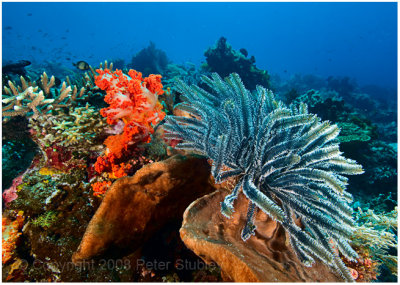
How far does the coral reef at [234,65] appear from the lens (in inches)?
565

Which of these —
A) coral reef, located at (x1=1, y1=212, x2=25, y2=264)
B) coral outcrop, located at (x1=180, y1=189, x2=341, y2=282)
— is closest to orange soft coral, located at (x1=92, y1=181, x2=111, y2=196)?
coral reef, located at (x1=1, y1=212, x2=25, y2=264)

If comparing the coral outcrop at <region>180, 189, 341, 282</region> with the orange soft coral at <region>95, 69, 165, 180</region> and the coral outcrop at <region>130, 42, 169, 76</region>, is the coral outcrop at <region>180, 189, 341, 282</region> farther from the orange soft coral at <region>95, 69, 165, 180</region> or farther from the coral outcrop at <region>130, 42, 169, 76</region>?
the coral outcrop at <region>130, 42, 169, 76</region>

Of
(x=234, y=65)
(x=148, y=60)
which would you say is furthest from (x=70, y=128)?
(x=148, y=60)

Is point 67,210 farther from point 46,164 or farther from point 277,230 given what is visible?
point 277,230

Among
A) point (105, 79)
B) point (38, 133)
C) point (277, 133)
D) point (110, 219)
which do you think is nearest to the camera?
point (110, 219)

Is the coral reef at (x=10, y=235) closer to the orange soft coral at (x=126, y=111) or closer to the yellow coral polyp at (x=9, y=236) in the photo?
the yellow coral polyp at (x=9, y=236)

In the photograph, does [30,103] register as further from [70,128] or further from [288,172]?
[288,172]

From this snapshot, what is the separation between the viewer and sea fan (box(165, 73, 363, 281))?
209 cm

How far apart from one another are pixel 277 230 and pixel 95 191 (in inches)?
98.7

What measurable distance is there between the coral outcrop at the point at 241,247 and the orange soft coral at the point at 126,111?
1.67 meters

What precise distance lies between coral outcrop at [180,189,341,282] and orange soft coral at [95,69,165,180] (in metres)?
1.67

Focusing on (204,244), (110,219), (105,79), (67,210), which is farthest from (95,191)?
(204,244)

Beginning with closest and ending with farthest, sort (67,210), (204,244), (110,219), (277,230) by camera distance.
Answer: (204,244), (110,219), (277,230), (67,210)

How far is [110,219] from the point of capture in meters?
2.19
